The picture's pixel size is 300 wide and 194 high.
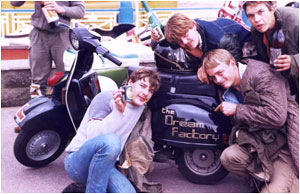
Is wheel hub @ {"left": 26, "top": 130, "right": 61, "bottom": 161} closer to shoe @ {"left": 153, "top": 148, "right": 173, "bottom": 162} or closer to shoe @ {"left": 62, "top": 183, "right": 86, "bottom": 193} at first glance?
shoe @ {"left": 62, "top": 183, "right": 86, "bottom": 193}

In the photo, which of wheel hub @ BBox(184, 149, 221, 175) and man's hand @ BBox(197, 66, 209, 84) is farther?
wheel hub @ BBox(184, 149, 221, 175)

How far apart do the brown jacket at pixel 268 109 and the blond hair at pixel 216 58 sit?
17 cm

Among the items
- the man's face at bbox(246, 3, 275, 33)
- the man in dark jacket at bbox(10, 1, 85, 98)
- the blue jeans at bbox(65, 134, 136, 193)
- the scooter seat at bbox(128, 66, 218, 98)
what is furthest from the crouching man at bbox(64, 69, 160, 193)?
the man in dark jacket at bbox(10, 1, 85, 98)

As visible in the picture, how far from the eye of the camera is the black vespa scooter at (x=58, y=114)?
112 inches

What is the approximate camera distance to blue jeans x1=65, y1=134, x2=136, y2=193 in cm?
227

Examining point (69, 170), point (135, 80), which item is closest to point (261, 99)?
point (135, 80)

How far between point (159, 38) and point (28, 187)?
59.3 inches

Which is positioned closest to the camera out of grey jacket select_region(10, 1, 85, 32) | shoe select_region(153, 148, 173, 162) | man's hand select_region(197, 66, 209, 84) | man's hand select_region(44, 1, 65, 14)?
man's hand select_region(197, 66, 209, 84)

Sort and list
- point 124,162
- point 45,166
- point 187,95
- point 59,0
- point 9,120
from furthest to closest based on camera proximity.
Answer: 1. point 9,120
2. point 59,0
3. point 45,166
4. point 187,95
5. point 124,162

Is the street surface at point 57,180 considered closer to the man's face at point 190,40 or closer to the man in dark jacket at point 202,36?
the man in dark jacket at point 202,36

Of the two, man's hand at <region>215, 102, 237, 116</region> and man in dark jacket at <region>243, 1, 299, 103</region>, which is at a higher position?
man in dark jacket at <region>243, 1, 299, 103</region>

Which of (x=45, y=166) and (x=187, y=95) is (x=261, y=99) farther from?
(x=45, y=166)

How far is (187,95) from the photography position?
2732mm

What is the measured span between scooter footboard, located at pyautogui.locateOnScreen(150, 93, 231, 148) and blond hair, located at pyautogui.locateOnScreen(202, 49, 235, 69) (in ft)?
0.94
